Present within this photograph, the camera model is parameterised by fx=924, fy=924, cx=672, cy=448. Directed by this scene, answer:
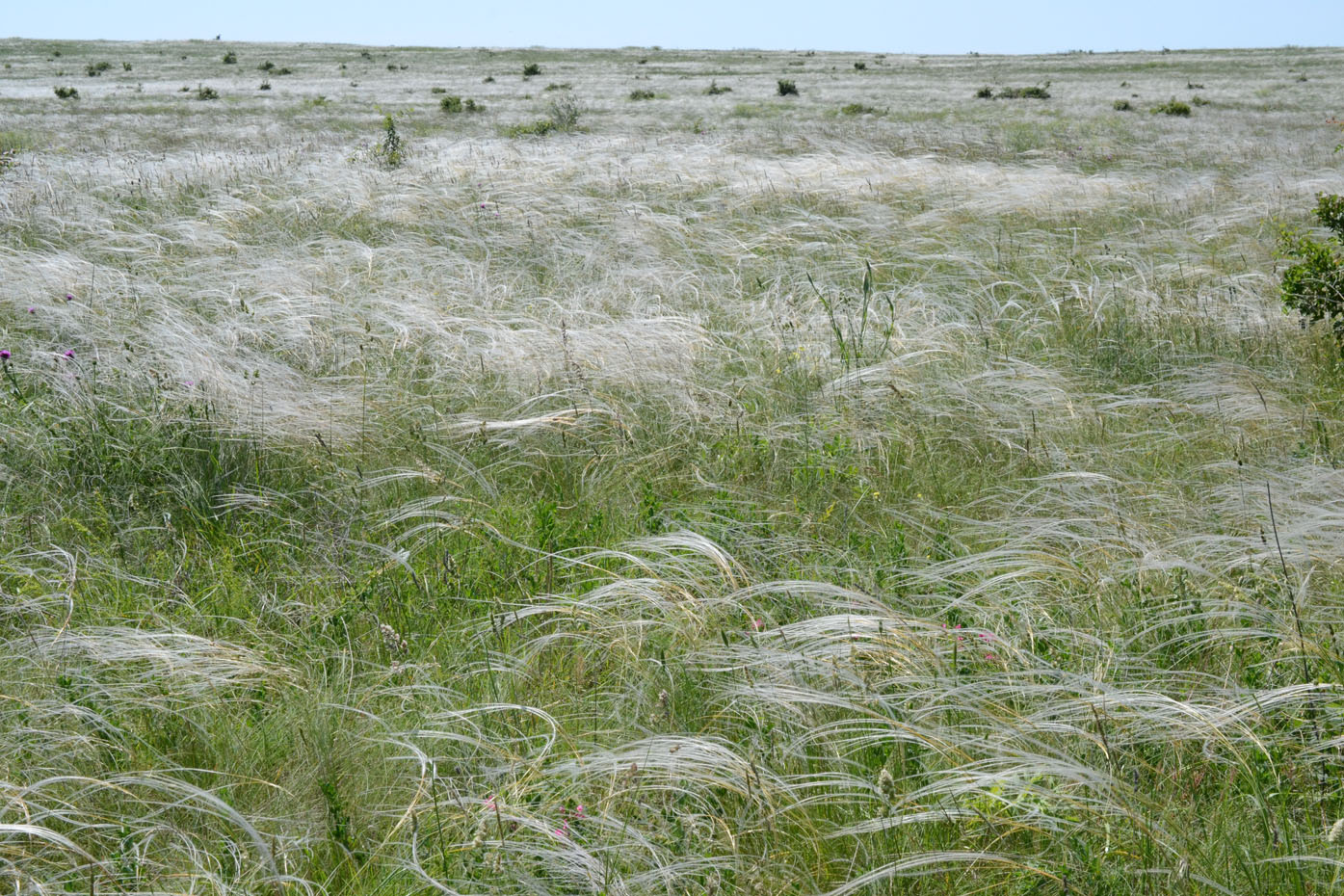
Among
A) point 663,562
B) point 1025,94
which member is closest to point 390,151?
point 663,562

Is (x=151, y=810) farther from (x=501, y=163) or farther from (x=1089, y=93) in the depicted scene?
(x=1089, y=93)

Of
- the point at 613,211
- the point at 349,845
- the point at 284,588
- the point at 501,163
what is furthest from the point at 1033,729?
the point at 501,163

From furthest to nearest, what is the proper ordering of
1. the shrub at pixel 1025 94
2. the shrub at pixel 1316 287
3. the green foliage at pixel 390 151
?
the shrub at pixel 1025 94, the green foliage at pixel 390 151, the shrub at pixel 1316 287

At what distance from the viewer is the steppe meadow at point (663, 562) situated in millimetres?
1690

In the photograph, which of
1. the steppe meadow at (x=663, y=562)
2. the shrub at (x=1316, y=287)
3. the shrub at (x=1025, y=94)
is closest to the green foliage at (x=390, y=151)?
the steppe meadow at (x=663, y=562)

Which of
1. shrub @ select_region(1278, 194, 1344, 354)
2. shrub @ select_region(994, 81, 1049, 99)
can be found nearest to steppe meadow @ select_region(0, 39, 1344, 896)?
shrub @ select_region(1278, 194, 1344, 354)

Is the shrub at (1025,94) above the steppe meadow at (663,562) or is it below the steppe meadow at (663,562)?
above

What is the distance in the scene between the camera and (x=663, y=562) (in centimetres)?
260

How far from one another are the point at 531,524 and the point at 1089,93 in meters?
32.4

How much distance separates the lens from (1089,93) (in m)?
29.8

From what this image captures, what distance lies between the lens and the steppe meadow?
169 cm

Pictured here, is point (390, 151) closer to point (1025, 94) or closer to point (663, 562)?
point (663, 562)

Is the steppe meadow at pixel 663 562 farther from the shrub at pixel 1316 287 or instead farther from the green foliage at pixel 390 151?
the green foliage at pixel 390 151

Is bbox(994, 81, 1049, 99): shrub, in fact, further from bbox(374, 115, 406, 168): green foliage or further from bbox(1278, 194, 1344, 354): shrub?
bbox(1278, 194, 1344, 354): shrub
